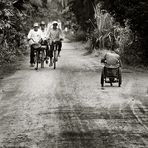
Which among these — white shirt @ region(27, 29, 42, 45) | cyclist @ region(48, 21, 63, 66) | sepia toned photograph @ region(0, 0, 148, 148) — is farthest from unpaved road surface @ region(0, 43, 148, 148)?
cyclist @ region(48, 21, 63, 66)

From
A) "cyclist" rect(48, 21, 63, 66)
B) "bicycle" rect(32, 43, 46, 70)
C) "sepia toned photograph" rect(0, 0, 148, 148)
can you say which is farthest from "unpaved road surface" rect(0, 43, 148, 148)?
"cyclist" rect(48, 21, 63, 66)

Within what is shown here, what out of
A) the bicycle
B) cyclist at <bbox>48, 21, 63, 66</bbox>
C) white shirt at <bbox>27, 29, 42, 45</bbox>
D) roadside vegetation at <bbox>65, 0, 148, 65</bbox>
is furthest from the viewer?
roadside vegetation at <bbox>65, 0, 148, 65</bbox>

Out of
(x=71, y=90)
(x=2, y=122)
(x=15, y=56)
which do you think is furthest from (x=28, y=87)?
(x=15, y=56)

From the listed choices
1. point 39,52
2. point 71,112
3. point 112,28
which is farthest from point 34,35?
point 71,112

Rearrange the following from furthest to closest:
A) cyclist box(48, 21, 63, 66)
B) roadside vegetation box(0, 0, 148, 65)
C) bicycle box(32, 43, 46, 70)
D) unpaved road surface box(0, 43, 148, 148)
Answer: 1. roadside vegetation box(0, 0, 148, 65)
2. cyclist box(48, 21, 63, 66)
3. bicycle box(32, 43, 46, 70)
4. unpaved road surface box(0, 43, 148, 148)

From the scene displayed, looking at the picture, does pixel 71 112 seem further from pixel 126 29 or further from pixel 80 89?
pixel 126 29

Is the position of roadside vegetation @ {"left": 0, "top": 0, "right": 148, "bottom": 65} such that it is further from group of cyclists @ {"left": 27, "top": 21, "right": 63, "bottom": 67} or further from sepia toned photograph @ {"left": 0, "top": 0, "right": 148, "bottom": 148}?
group of cyclists @ {"left": 27, "top": 21, "right": 63, "bottom": 67}

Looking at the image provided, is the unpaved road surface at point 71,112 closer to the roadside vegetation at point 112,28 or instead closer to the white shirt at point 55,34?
the white shirt at point 55,34

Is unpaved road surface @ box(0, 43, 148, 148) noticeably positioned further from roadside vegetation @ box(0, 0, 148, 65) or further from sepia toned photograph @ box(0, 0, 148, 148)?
roadside vegetation @ box(0, 0, 148, 65)

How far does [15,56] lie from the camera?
2631 cm

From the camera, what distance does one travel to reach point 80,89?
559 inches

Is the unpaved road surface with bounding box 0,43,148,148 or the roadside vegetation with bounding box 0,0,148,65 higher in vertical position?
the roadside vegetation with bounding box 0,0,148,65

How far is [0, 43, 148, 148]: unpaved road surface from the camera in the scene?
→ 8.12 m

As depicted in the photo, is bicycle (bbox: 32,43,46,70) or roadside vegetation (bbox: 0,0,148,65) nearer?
bicycle (bbox: 32,43,46,70)
